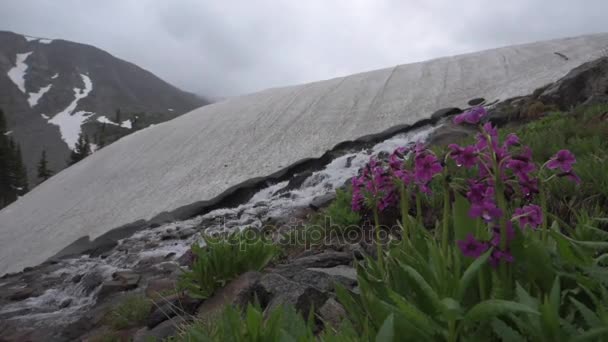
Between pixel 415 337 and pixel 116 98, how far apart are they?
128205 mm

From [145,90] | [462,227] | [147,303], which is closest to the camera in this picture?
[462,227]

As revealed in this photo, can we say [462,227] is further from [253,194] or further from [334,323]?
[253,194]

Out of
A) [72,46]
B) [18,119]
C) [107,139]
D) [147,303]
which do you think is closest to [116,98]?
[18,119]

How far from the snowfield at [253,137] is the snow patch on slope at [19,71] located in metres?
116

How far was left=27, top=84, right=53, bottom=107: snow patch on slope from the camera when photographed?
105 meters

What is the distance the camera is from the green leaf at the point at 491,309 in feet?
3.54

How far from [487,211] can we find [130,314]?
145 inches

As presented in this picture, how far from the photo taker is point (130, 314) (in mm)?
4023

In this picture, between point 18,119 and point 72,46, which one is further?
point 72,46

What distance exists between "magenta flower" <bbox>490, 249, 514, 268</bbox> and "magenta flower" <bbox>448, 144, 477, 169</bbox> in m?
0.27

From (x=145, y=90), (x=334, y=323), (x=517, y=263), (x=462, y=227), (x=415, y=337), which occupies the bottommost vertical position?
(x=334, y=323)

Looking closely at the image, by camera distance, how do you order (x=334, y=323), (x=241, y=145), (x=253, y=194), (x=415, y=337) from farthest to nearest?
(x=241, y=145), (x=253, y=194), (x=334, y=323), (x=415, y=337)

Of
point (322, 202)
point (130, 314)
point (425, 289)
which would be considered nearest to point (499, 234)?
point (425, 289)

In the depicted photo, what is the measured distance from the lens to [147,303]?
411 centimetres
